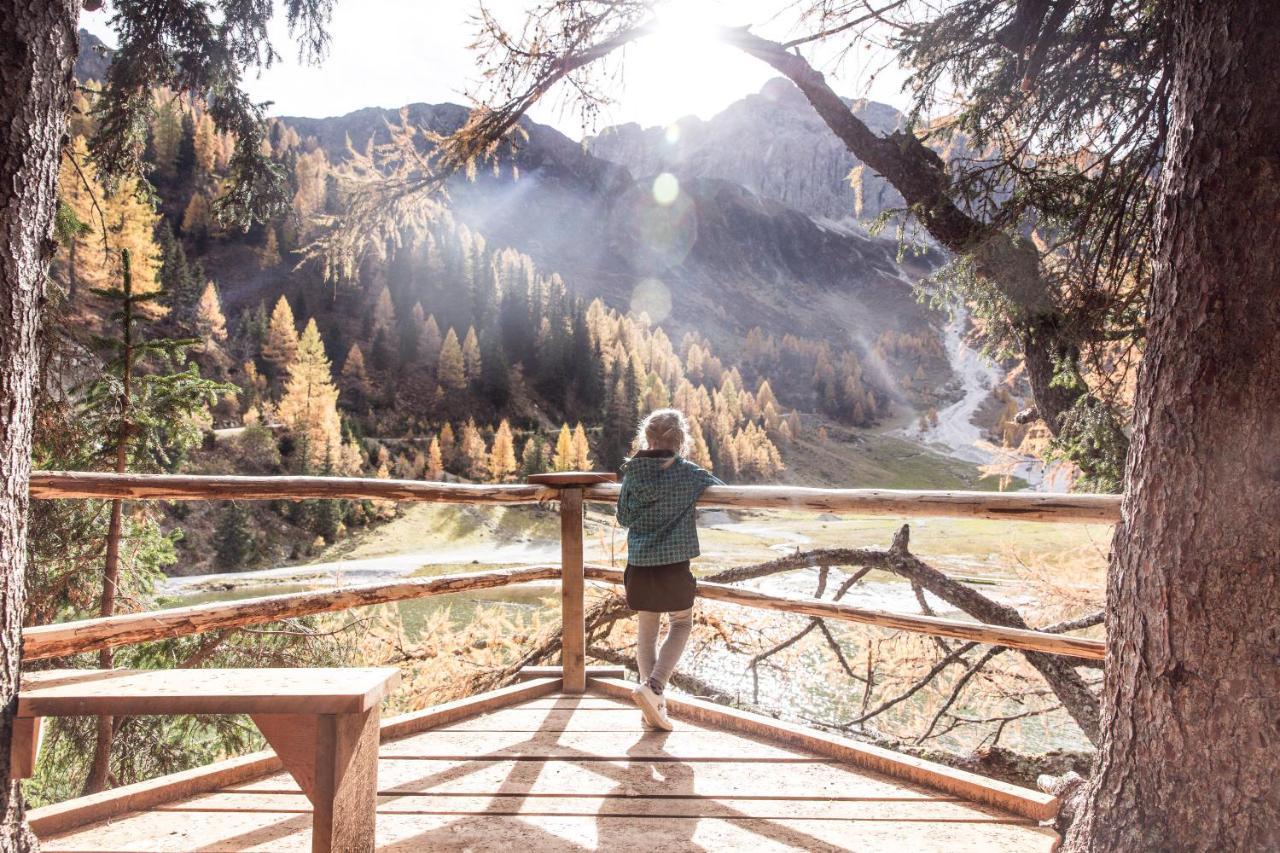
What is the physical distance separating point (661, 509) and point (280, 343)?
82058mm

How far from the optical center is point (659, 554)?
3.21 m

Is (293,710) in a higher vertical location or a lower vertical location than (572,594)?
higher

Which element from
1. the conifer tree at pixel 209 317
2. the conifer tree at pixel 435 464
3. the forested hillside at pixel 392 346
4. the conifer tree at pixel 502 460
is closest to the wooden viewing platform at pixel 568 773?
the forested hillside at pixel 392 346

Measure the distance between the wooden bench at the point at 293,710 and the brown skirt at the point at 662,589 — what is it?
1500mm

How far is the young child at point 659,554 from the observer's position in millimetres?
3215

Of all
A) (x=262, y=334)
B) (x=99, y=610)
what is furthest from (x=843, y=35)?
(x=262, y=334)

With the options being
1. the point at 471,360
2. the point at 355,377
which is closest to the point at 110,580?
the point at 471,360

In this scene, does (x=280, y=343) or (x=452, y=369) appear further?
(x=452, y=369)

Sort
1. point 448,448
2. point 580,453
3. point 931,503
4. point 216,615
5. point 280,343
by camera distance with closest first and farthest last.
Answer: point 216,615, point 931,503, point 580,453, point 448,448, point 280,343

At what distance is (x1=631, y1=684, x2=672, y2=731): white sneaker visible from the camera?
125 inches

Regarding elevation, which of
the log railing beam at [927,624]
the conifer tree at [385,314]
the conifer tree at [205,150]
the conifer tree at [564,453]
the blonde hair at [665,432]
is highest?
the conifer tree at [205,150]

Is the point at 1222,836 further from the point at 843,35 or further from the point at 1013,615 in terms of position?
the point at 843,35

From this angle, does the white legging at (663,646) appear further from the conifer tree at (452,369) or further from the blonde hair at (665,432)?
the conifer tree at (452,369)

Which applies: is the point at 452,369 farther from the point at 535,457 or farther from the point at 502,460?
the point at 535,457
